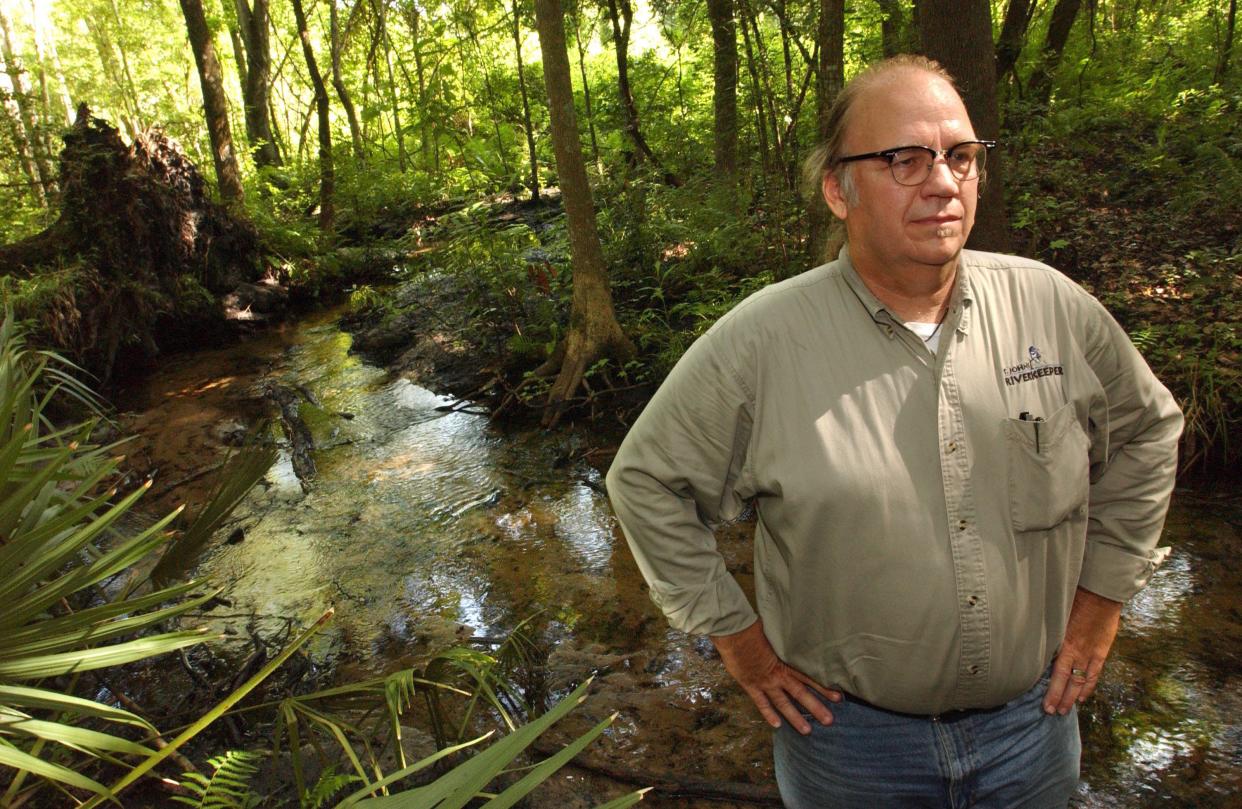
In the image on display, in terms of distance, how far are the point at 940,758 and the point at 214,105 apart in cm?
1538

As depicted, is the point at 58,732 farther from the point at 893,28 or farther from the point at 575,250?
the point at 893,28

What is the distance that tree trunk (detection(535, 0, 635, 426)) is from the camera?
21.9 ft

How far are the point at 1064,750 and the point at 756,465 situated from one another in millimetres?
1020

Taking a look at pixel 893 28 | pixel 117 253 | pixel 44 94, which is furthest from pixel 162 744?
pixel 44 94

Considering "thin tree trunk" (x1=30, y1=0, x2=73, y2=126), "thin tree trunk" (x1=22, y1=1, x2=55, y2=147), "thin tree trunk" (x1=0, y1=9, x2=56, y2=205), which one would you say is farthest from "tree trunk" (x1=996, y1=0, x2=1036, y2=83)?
"thin tree trunk" (x1=30, y1=0, x2=73, y2=126)

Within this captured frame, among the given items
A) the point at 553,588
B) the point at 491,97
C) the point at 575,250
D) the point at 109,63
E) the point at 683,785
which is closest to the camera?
the point at 683,785

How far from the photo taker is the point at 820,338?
5.39 feet

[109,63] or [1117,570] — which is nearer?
[1117,570]

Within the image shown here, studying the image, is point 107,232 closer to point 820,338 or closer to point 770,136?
point 770,136

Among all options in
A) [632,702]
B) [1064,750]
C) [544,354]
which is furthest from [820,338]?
[544,354]

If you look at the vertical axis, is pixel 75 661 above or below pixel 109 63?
below

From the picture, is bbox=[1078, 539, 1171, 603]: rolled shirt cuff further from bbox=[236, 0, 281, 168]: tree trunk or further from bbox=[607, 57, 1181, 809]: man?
bbox=[236, 0, 281, 168]: tree trunk

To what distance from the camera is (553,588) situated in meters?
4.93

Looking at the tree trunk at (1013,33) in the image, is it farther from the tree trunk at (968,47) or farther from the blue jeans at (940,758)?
the blue jeans at (940,758)
